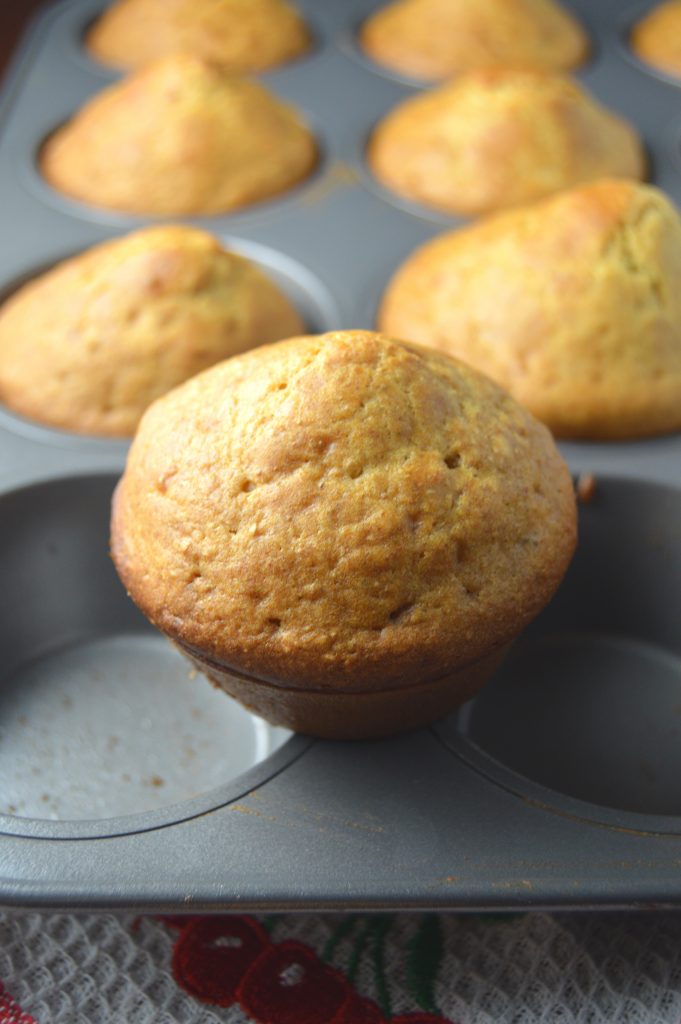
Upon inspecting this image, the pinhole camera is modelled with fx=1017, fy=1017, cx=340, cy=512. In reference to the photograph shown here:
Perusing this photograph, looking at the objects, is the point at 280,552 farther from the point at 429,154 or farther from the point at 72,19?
the point at 72,19

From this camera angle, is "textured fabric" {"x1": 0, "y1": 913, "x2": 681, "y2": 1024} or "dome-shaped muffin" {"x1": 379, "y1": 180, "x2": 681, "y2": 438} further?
"dome-shaped muffin" {"x1": 379, "y1": 180, "x2": 681, "y2": 438}

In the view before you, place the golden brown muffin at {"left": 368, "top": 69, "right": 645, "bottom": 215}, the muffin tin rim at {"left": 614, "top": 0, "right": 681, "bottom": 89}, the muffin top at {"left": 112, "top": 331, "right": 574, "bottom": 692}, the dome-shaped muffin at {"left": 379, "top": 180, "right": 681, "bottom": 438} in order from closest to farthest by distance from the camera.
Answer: the muffin top at {"left": 112, "top": 331, "right": 574, "bottom": 692} → the dome-shaped muffin at {"left": 379, "top": 180, "right": 681, "bottom": 438} → the golden brown muffin at {"left": 368, "top": 69, "right": 645, "bottom": 215} → the muffin tin rim at {"left": 614, "top": 0, "right": 681, "bottom": 89}

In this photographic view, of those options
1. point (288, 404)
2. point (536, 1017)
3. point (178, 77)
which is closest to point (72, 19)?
point (178, 77)

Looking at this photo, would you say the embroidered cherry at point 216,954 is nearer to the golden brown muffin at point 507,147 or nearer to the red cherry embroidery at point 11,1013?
the red cherry embroidery at point 11,1013

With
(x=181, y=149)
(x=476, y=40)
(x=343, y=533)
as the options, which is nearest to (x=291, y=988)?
(x=343, y=533)

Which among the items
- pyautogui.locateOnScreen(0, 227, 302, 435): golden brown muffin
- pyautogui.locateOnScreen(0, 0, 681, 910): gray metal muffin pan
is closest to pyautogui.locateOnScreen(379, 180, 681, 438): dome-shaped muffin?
pyautogui.locateOnScreen(0, 0, 681, 910): gray metal muffin pan

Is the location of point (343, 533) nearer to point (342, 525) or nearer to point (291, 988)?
point (342, 525)

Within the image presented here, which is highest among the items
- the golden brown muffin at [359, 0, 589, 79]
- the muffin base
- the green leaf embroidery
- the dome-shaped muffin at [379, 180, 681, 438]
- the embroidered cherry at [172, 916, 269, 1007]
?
the golden brown muffin at [359, 0, 589, 79]

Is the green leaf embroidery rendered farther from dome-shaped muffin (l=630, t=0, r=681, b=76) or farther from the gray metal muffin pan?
dome-shaped muffin (l=630, t=0, r=681, b=76)
